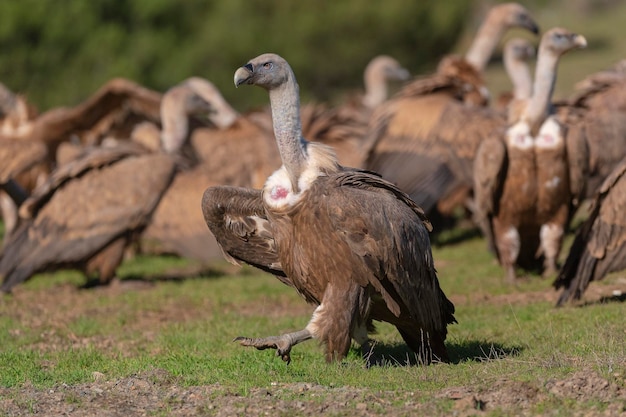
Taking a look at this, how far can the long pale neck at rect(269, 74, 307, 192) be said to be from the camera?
7.34 m

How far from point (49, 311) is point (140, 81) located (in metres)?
17.4

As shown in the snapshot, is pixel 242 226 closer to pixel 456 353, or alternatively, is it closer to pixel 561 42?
pixel 456 353

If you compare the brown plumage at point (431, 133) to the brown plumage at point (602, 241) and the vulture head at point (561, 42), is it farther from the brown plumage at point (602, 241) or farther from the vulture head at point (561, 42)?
the brown plumage at point (602, 241)

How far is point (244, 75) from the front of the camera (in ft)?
23.5

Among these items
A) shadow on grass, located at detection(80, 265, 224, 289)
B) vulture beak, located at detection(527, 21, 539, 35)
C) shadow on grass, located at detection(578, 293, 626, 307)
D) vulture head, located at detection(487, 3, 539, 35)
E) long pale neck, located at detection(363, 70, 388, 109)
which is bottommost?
shadow on grass, located at detection(80, 265, 224, 289)

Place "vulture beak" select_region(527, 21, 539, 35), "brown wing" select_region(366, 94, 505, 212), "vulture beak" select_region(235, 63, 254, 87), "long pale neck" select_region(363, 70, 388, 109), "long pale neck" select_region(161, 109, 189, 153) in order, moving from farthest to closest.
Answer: "long pale neck" select_region(363, 70, 388, 109), "vulture beak" select_region(527, 21, 539, 35), "long pale neck" select_region(161, 109, 189, 153), "brown wing" select_region(366, 94, 505, 212), "vulture beak" select_region(235, 63, 254, 87)

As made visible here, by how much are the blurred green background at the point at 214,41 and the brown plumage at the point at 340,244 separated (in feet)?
62.0

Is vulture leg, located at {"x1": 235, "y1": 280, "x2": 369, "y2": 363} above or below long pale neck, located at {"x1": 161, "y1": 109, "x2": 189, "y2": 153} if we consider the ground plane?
below

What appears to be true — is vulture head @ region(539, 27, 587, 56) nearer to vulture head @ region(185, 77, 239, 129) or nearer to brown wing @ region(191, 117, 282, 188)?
brown wing @ region(191, 117, 282, 188)

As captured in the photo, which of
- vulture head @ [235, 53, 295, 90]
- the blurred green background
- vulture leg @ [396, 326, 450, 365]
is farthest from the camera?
the blurred green background

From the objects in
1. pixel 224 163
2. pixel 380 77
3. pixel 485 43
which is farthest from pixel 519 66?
pixel 380 77

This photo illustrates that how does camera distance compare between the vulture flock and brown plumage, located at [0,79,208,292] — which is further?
brown plumage, located at [0,79,208,292]

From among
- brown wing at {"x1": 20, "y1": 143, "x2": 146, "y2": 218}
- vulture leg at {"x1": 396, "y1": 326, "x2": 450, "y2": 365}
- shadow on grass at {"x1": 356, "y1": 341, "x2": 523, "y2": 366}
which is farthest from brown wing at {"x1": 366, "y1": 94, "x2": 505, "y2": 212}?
vulture leg at {"x1": 396, "y1": 326, "x2": 450, "y2": 365}

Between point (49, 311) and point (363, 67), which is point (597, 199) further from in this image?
point (363, 67)
